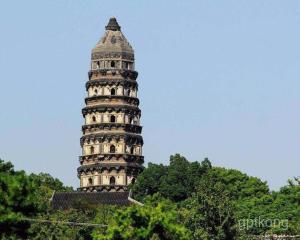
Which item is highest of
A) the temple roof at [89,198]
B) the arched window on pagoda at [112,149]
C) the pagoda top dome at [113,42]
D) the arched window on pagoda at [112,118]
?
the pagoda top dome at [113,42]

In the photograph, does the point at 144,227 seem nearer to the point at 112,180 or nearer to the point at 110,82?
the point at 112,180

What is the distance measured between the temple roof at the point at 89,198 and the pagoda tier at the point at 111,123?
895cm

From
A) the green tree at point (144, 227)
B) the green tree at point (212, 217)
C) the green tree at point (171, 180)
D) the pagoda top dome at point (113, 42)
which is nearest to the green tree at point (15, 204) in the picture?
the green tree at point (144, 227)

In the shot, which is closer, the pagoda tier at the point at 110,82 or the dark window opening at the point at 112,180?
the dark window opening at the point at 112,180

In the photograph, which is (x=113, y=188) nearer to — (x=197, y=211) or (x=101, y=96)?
(x=101, y=96)

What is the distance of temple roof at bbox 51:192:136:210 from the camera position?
131875mm

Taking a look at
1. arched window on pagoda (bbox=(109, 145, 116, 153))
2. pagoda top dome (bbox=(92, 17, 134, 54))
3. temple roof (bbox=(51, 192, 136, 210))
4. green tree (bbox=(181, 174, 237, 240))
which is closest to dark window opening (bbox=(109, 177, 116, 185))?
arched window on pagoda (bbox=(109, 145, 116, 153))

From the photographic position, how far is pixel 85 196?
136 meters

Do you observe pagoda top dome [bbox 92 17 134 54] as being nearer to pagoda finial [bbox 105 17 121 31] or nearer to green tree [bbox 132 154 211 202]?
pagoda finial [bbox 105 17 121 31]

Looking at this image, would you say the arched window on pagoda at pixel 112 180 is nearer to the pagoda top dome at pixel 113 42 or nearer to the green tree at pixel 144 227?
the pagoda top dome at pixel 113 42

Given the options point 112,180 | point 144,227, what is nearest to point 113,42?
point 112,180

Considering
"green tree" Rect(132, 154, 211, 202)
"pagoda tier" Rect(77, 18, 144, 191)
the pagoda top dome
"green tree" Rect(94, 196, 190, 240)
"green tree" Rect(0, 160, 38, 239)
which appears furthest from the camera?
the pagoda top dome

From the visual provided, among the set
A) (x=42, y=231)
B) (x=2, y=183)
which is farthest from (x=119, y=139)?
(x=2, y=183)

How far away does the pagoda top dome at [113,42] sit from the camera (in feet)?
493
